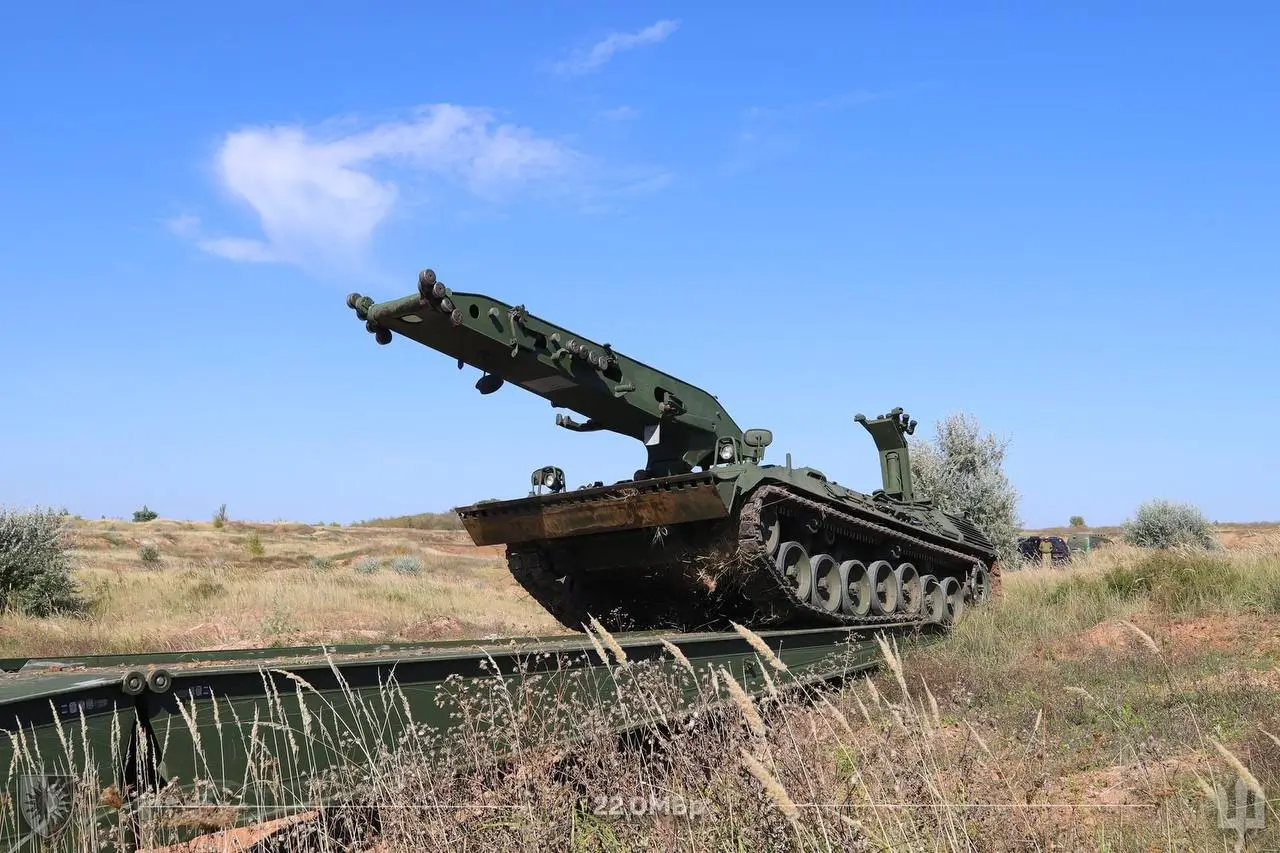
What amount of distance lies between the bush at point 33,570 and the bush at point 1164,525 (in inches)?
930

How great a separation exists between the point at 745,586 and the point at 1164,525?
20.8 m

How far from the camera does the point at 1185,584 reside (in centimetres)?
1203

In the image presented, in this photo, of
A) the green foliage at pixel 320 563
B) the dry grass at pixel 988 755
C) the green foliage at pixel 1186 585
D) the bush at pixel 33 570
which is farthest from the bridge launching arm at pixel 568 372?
the green foliage at pixel 320 563

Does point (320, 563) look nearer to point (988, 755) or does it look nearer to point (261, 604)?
point (261, 604)

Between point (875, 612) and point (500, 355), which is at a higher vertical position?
point (500, 355)

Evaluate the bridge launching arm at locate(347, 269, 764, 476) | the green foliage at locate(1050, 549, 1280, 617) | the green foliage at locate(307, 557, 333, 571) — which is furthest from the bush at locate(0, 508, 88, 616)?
the green foliage at locate(1050, 549, 1280, 617)

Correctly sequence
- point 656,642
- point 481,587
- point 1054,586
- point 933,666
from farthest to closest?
point 481,587 → point 1054,586 → point 933,666 → point 656,642

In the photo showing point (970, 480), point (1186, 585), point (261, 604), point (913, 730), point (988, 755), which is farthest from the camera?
point (970, 480)

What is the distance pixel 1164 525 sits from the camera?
27031mm

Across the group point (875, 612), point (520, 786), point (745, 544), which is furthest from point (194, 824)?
point (875, 612)

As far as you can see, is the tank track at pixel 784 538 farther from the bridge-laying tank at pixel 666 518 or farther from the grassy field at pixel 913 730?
the grassy field at pixel 913 730

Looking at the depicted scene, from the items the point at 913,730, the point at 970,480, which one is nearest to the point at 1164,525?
the point at 970,480

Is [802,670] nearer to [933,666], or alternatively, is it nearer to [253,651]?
[933,666]

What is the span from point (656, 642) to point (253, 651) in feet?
8.47
